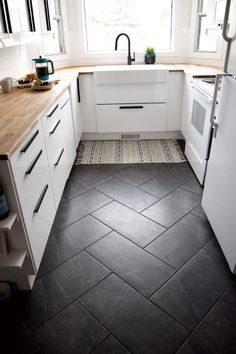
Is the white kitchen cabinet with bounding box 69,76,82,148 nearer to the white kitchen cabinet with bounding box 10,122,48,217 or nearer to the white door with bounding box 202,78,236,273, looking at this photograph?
the white kitchen cabinet with bounding box 10,122,48,217

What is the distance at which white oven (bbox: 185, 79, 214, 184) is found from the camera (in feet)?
7.52

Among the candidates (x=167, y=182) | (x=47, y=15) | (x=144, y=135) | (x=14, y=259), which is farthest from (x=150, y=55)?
(x=14, y=259)

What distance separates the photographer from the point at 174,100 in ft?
10.7

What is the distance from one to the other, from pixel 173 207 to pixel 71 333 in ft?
4.16

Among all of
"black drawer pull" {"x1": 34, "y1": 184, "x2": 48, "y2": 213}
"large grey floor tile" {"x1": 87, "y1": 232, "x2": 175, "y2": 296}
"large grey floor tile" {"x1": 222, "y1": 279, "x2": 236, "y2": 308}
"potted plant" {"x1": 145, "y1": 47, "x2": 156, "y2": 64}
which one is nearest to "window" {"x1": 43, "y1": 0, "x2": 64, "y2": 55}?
"potted plant" {"x1": 145, "y1": 47, "x2": 156, "y2": 64}

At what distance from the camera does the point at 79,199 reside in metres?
2.42

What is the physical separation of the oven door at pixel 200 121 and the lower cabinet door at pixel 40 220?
1361 millimetres

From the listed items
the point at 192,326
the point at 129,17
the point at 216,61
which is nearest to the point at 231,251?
the point at 192,326

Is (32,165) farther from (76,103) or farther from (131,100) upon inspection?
(131,100)

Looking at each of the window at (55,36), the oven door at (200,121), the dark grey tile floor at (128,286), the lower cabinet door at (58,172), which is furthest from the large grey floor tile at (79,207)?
the window at (55,36)

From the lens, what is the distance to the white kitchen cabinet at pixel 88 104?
3.19 metres

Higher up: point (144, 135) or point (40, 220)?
point (40, 220)

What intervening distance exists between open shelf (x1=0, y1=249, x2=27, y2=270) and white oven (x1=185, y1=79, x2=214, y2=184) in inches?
66.0

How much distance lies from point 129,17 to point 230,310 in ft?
11.5
